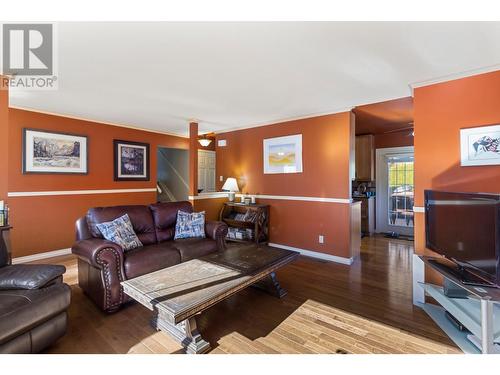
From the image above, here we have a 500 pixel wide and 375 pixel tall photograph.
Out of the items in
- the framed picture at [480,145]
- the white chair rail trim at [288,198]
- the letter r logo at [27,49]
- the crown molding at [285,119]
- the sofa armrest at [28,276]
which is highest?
the crown molding at [285,119]

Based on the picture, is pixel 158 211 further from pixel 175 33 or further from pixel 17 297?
pixel 175 33

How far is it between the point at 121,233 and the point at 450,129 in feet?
11.9

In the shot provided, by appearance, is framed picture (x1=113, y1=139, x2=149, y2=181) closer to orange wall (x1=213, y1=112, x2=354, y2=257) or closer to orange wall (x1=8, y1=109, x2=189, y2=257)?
orange wall (x1=8, y1=109, x2=189, y2=257)

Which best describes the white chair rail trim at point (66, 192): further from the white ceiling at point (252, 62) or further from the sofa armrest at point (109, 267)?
the sofa armrest at point (109, 267)

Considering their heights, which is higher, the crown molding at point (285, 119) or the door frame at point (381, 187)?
the crown molding at point (285, 119)

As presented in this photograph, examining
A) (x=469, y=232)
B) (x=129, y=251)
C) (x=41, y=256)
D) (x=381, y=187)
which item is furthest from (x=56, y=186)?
(x=381, y=187)

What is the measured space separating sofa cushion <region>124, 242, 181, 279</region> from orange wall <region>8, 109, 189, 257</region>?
7.55 feet

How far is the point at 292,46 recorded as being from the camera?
1.90m

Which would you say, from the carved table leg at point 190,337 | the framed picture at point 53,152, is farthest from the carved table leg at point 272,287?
the framed picture at point 53,152

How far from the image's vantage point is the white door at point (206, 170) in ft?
19.6

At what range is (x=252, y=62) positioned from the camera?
2.17m

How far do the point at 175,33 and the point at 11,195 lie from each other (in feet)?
12.1

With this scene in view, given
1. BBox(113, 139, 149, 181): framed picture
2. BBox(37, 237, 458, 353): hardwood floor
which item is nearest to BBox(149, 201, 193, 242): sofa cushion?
BBox(37, 237, 458, 353): hardwood floor

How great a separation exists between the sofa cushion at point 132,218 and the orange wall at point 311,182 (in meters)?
2.21
